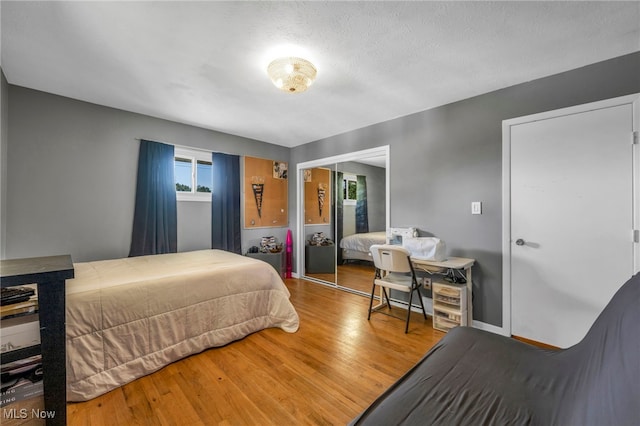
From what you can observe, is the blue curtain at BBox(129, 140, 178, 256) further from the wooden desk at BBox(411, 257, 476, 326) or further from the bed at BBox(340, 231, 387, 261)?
the wooden desk at BBox(411, 257, 476, 326)

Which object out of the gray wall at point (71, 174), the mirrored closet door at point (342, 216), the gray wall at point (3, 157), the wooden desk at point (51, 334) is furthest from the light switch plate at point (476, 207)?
the gray wall at point (3, 157)

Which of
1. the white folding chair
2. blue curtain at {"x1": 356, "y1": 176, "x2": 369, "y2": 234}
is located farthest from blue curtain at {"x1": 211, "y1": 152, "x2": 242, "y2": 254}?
the white folding chair

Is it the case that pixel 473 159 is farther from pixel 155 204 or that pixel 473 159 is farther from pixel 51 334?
pixel 155 204

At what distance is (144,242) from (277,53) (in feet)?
9.10

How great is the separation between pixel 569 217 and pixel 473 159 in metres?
0.95

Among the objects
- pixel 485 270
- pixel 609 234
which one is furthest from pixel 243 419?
pixel 609 234

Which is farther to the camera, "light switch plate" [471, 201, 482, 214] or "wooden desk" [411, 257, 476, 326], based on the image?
"light switch plate" [471, 201, 482, 214]

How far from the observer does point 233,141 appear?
4.10m

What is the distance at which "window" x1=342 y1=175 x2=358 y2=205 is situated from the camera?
4051mm

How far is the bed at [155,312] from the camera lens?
1.67 metres

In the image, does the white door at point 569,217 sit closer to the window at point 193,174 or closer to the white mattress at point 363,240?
the white mattress at point 363,240

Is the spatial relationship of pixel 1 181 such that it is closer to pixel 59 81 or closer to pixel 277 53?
pixel 59 81

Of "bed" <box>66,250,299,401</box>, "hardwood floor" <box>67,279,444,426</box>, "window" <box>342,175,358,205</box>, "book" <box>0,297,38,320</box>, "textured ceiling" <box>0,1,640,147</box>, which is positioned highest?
"textured ceiling" <box>0,1,640,147</box>

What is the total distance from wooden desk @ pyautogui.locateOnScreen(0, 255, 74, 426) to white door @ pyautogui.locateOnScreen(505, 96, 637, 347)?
336cm
